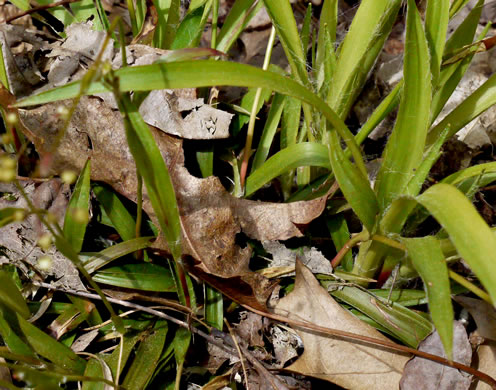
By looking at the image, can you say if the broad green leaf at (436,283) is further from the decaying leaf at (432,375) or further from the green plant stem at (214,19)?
the green plant stem at (214,19)

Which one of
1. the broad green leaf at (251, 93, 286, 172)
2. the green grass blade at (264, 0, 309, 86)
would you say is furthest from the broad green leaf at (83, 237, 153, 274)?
the green grass blade at (264, 0, 309, 86)

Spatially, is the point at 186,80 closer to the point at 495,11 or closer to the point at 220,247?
the point at 220,247

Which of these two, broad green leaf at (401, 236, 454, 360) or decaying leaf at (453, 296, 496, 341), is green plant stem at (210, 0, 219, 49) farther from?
decaying leaf at (453, 296, 496, 341)

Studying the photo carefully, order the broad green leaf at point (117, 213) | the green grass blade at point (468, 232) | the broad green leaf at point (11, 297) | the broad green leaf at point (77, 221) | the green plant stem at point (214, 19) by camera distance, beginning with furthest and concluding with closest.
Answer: the green plant stem at point (214, 19), the broad green leaf at point (117, 213), the broad green leaf at point (77, 221), the broad green leaf at point (11, 297), the green grass blade at point (468, 232)

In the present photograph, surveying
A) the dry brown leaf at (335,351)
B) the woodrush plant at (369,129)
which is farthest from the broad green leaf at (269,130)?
the dry brown leaf at (335,351)

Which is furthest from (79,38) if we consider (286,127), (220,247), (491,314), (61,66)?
(491,314)

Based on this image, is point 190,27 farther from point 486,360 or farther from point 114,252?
point 486,360
